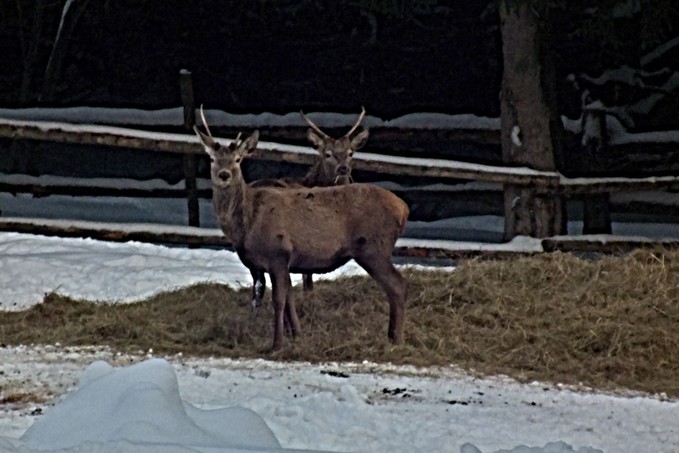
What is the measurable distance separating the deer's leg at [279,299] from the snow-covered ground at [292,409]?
0.53 metres

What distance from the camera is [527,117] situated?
42.8ft

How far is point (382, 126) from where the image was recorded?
1436cm

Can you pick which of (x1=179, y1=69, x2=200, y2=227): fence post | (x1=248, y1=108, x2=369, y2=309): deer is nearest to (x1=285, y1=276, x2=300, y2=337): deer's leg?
(x1=248, y1=108, x2=369, y2=309): deer

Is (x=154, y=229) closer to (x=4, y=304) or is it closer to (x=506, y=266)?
(x=4, y=304)

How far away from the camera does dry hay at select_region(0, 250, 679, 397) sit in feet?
26.5

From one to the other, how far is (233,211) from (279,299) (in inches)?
29.2

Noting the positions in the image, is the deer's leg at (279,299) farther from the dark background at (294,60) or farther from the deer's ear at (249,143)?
the dark background at (294,60)

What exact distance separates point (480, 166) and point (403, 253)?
119cm

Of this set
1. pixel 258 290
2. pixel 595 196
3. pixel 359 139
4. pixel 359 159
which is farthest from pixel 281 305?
pixel 595 196

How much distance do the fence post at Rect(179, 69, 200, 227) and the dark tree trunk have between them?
3199 mm

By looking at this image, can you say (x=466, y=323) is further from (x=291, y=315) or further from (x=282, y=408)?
(x=282, y=408)

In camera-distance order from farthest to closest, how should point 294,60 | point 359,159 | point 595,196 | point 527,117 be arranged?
point 294,60
point 595,196
point 527,117
point 359,159

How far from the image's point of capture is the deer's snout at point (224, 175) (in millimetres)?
8797

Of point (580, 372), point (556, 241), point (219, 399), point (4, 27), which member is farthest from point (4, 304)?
point (4, 27)
